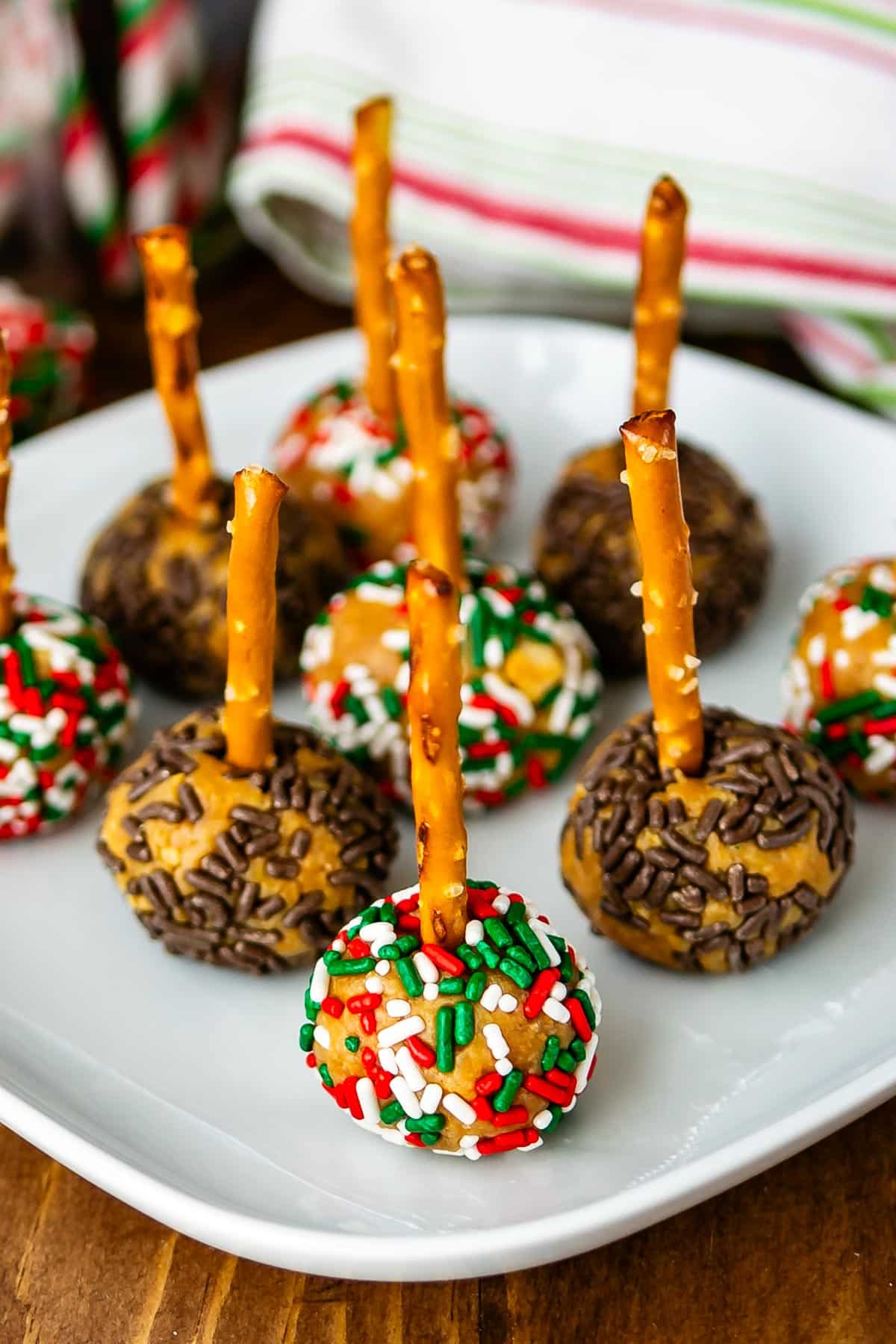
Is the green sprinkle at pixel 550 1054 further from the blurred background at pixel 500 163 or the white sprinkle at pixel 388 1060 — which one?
the blurred background at pixel 500 163

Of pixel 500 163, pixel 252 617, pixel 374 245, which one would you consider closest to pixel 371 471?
pixel 374 245

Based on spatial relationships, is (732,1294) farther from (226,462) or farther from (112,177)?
(112,177)

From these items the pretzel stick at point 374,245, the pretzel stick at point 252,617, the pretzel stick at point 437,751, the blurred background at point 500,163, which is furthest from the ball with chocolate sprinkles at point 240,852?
the blurred background at point 500,163

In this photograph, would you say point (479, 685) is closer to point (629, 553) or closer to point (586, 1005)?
point (629, 553)

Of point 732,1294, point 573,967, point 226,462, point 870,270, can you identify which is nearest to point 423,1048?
point 573,967

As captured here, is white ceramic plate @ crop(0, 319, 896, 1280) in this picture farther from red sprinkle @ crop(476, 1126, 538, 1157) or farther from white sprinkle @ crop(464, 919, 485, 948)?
white sprinkle @ crop(464, 919, 485, 948)
